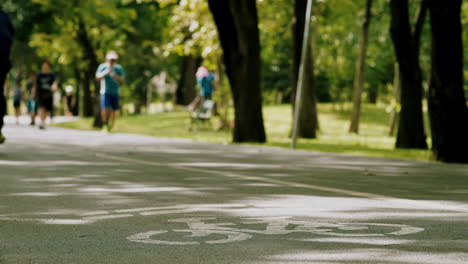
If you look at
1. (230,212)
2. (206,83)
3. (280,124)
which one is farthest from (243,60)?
(280,124)

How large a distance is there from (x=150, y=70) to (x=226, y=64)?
110ft

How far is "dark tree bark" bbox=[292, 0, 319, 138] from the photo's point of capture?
26.0 meters

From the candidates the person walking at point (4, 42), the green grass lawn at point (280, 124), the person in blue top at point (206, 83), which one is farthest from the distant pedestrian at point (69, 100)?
the person walking at point (4, 42)

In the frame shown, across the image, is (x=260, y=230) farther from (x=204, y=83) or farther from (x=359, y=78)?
(x=359, y=78)

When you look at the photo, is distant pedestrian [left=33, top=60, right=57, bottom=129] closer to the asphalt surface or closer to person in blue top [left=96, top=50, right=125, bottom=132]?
person in blue top [left=96, top=50, right=125, bottom=132]

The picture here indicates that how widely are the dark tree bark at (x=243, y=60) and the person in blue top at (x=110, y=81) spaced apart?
12.7ft

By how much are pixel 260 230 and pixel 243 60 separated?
A: 51.4 ft

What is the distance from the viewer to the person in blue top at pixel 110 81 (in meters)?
25.6

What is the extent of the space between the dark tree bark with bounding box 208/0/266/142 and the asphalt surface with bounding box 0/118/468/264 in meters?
7.69

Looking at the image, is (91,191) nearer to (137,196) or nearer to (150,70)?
(137,196)

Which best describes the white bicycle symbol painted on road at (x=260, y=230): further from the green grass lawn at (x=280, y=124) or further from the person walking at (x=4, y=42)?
the green grass lawn at (x=280, y=124)

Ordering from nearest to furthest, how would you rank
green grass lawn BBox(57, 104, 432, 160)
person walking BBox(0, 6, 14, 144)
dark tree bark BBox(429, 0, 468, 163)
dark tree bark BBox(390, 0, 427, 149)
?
person walking BBox(0, 6, 14, 144)
dark tree bark BBox(429, 0, 468, 163)
dark tree bark BBox(390, 0, 427, 149)
green grass lawn BBox(57, 104, 432, 160)

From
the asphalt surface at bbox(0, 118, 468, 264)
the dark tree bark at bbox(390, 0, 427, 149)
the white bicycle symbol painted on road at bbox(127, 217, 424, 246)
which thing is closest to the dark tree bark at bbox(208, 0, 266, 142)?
the dark tree bark at bbox(390, 0, 427, 149)

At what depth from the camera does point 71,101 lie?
61906 mm
